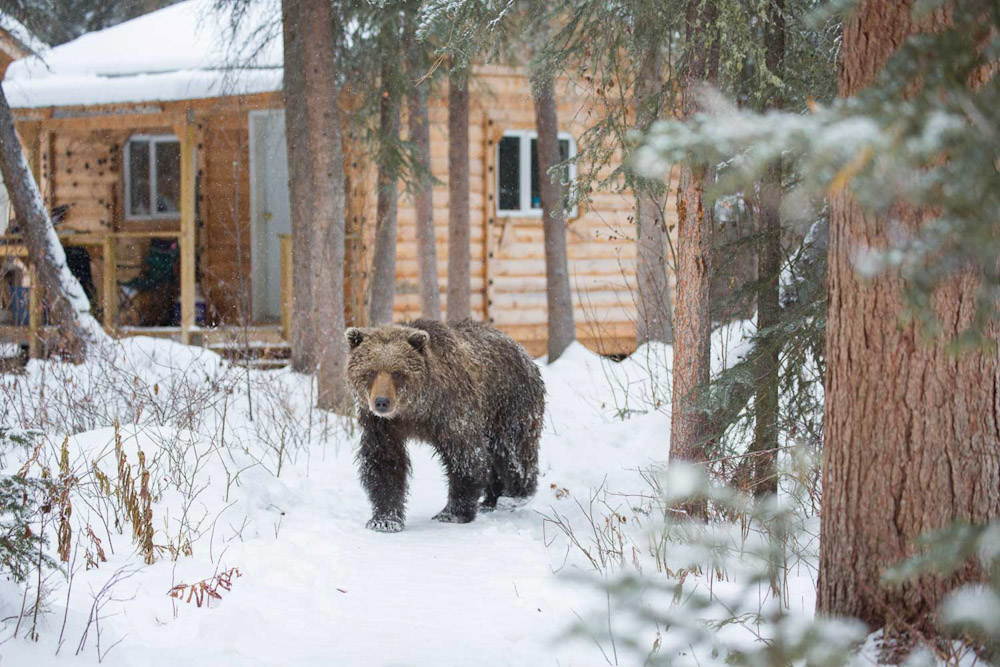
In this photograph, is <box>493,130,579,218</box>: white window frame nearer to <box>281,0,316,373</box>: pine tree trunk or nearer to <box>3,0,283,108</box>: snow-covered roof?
<box>3,0,283,108</box>: snow-covered roof

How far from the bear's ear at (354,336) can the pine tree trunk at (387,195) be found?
6.04m

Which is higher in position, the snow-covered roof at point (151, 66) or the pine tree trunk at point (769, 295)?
the snow-covered roof at point (151, 66)

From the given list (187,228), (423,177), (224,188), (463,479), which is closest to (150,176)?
(224,188)

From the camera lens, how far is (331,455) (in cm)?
793

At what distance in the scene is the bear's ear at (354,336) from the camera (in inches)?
234

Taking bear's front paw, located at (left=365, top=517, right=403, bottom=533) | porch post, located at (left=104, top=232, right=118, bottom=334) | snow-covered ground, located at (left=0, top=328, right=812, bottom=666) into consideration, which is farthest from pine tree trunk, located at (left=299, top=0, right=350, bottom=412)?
porch post, located at (left=104, top=232, right=118, bottom=334)

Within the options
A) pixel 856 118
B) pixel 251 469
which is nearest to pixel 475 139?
pixel 251 469

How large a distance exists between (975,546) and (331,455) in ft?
21.9

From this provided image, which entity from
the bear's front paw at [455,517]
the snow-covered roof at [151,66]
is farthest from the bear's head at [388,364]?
the snow-covered roof at [151,66]

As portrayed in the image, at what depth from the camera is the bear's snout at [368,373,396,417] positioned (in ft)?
18.1

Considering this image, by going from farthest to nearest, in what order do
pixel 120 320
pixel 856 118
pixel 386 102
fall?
pixel 120 320 → pixel 386 102 → pixel 856 118

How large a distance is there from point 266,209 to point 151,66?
3.16m

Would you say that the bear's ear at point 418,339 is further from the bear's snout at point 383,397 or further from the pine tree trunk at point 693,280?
the pine tree trunk at point 693,280

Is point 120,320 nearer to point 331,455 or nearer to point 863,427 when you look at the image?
point 331,455
